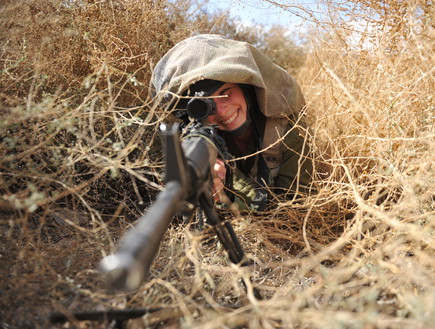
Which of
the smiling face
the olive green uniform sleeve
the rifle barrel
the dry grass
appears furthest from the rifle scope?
the rifle barrel

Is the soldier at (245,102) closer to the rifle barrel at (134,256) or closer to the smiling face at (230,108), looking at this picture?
the smiling face at (230,108)

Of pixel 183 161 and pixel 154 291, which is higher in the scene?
pixel 183 161

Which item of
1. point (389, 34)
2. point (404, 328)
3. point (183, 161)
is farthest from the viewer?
point (389, 34)

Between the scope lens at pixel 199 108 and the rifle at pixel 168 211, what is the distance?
173mm

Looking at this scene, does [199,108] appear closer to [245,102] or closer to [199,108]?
[199,108]

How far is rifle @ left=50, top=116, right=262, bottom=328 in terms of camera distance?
71 cm

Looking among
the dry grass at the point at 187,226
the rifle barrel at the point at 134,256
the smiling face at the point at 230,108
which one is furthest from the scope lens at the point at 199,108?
the rifle barrel at the point at 134,256

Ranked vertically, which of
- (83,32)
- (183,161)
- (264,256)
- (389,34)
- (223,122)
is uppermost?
(389,34)

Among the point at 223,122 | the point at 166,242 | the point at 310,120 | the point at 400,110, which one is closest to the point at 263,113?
the point at 223,122

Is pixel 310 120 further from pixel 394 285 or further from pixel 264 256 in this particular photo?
pixel 394 285

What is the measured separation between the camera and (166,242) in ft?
5.63

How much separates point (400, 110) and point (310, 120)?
134 centimetres

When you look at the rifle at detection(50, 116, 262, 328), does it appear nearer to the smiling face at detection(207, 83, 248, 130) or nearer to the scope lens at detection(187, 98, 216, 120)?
the scope lens at detection(187, 98, 216, 120)

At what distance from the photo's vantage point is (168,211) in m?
0.87
